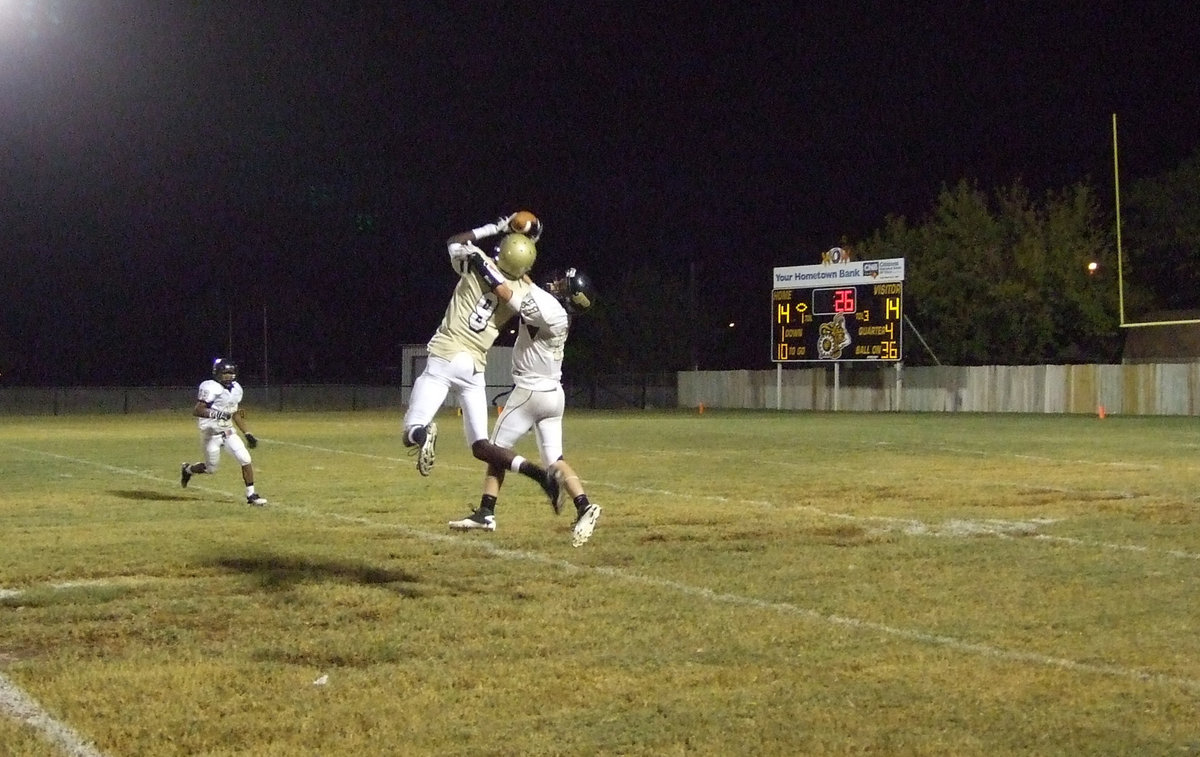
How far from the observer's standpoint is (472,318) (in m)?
9.13

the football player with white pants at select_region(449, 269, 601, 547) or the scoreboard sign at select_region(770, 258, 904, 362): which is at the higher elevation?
the scoreboard sign at select_region(770, 258, 904, 362)

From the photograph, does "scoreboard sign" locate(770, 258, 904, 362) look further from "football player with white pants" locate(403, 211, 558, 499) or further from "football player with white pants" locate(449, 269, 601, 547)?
"football player with white pants" locate(403, 211, 558, 499)

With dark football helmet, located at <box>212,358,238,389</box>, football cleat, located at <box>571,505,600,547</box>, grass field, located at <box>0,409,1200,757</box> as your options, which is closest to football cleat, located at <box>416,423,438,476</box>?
grass field, located at <box>0,409,1200,757</box>

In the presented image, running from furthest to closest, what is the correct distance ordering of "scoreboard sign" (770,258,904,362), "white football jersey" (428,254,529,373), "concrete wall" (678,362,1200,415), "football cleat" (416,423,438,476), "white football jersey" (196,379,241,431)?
"concrete wall" (678,362,1200,415)
"scoreboard sign" (770,258,904,362)
"white football jersey" (196,379,241,431)
"white football jersey" (428,254,529,373)
"football cleat" (416,423,438,476)

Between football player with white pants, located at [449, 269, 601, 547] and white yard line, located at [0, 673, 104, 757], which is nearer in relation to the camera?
white yard line, located at [0, 673, 104, 757]

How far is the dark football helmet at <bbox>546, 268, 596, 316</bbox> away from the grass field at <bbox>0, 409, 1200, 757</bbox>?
1.91m

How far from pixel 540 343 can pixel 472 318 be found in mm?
513

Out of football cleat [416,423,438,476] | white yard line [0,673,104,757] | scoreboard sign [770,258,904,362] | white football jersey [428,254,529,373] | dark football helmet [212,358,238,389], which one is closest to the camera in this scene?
white yard line [0,673,104,757]

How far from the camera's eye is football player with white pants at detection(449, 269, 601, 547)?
905 centimetres

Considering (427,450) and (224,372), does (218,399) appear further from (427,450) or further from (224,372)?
(427,450)

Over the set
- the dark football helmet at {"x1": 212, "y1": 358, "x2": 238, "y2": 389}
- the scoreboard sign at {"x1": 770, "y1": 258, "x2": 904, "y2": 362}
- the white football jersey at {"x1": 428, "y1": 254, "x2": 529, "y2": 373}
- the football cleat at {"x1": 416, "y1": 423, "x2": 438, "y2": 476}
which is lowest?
the football cleat at {"x1": 416, "y1": 423, "x2": 438, "y2": 476}

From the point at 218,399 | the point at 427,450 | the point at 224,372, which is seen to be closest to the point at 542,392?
the point at 427,450

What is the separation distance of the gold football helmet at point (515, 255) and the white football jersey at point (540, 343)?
0.16 metres

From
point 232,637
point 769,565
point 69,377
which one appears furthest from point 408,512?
point 69,377
